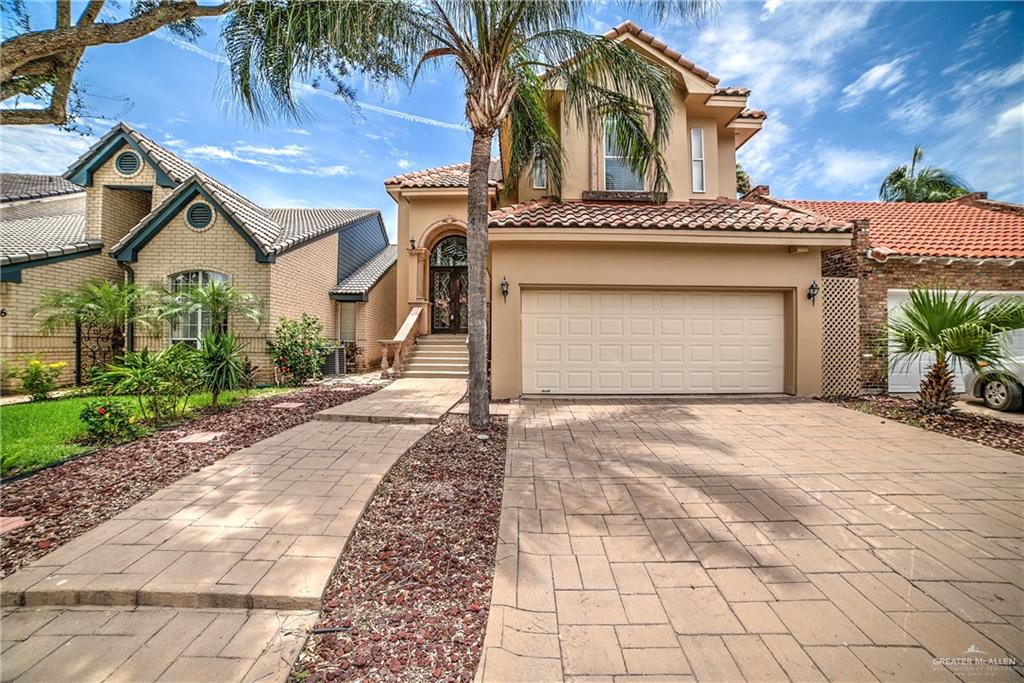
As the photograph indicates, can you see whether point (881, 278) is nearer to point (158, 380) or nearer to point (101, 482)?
point (101, 482)

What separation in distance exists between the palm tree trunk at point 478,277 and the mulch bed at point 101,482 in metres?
3.18

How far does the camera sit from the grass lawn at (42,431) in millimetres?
4484

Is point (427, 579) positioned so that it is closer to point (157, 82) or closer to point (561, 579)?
point (561, 579)

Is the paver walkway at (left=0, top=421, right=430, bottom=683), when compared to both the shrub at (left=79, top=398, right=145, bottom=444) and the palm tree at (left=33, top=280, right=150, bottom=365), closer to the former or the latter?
the shrub at (left=79, top=398, right=145, bottom=444)

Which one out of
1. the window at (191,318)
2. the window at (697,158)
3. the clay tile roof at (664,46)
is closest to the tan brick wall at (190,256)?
the window at (191,318)

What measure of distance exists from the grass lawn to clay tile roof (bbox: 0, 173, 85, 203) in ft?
54.7

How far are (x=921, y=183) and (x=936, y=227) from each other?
1259cm

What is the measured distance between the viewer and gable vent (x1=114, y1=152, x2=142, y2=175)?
1195 cm

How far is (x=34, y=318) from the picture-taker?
10062mm

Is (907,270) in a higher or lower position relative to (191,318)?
higher

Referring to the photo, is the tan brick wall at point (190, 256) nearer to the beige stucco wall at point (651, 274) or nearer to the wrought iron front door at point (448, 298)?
the wrought iron front door at point (448, 298)

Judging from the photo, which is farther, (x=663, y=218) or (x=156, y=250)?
(x=156, y=250)

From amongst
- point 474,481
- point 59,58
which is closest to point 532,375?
point 474,481

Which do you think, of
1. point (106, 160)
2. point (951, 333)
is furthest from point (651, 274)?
point (106, 160)
